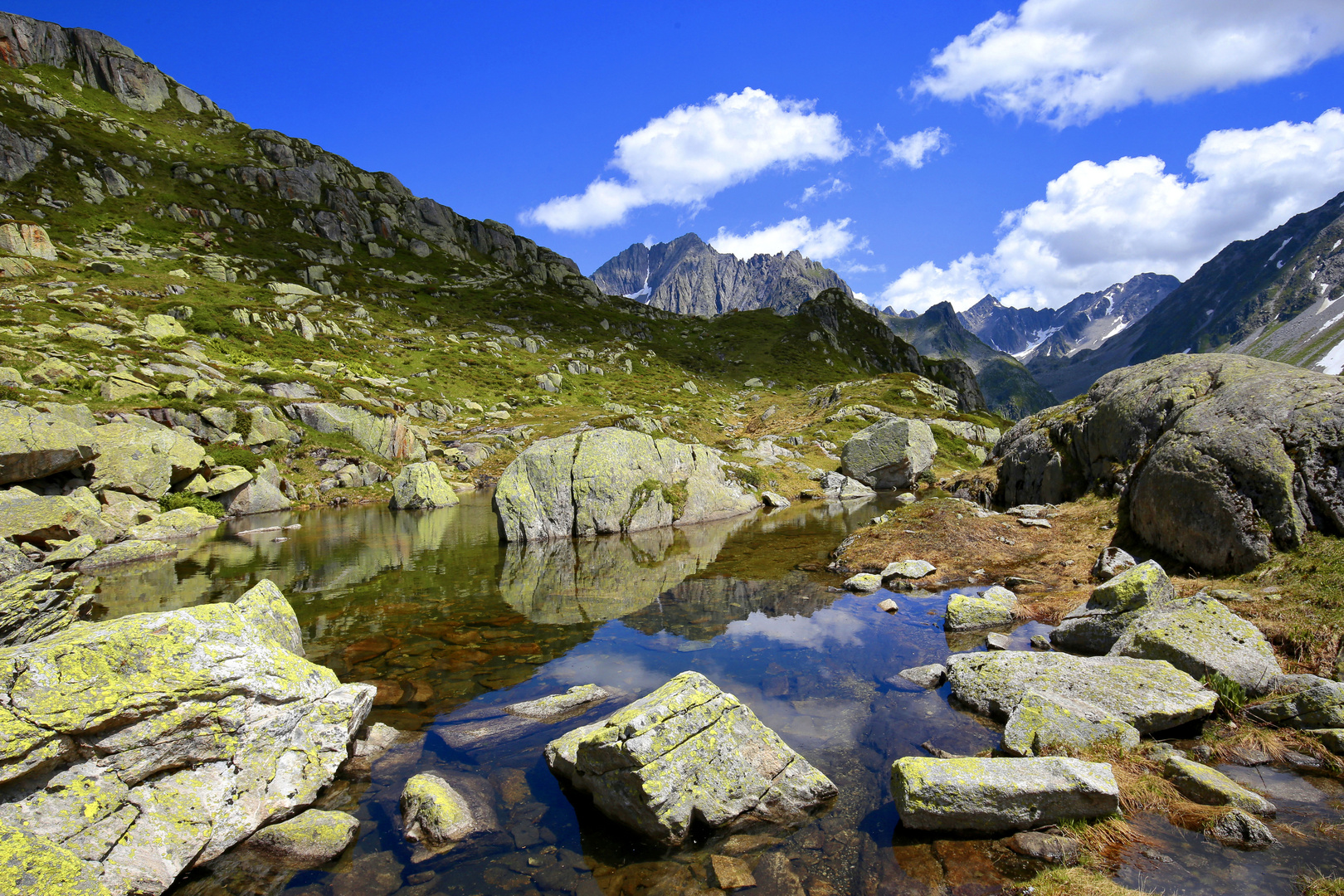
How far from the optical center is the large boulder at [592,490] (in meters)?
36.8

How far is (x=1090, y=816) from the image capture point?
285 inches

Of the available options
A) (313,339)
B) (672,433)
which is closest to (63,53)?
(313,339)

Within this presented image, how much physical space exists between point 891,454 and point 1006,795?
177ft

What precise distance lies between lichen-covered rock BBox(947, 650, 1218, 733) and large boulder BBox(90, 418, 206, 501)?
51.4 meters

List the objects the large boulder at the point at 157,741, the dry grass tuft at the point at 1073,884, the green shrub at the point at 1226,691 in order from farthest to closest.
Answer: the green shrub at the point at 1226,691 < the large boulder at the point at 157,741 < the dry grass tuft at the point at 1073,884

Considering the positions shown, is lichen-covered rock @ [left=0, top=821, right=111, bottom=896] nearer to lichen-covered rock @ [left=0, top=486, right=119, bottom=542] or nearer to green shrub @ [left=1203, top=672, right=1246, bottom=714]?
green shrub @ [left=1203, top=672, right=1246, bottom=714]

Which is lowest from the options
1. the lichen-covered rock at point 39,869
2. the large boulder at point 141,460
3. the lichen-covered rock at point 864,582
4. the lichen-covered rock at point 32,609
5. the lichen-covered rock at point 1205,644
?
the lichen-covered rock at point 864,582

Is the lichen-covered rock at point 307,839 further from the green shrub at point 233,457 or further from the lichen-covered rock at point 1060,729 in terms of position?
the green shrub at point 233,457

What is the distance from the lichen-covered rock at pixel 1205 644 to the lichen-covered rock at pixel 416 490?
5454 cm

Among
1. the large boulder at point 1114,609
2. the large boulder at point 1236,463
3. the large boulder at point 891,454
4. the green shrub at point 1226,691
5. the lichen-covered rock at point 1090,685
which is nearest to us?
the lichen-covered rock at point 1090,685

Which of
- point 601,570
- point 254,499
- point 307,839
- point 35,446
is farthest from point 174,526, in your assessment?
point 307,839

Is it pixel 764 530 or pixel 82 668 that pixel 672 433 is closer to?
pixel 764 530

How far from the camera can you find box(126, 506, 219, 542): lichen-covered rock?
3594 centimetres

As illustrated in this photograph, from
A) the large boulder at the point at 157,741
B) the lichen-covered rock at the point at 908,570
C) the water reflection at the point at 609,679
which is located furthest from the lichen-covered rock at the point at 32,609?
the lichen-covered rock at the point at 908,570
